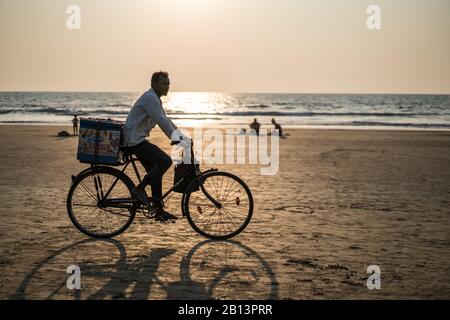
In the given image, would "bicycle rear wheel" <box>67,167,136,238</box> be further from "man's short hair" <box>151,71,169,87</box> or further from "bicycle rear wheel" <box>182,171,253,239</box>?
"man's short hair" <box>151,71,169,87</box>

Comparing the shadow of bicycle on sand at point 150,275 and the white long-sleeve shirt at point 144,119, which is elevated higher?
the white long-sleeve shirt at point 144,119

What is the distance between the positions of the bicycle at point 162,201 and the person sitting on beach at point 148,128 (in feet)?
0.47

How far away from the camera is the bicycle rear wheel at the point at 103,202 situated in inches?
268

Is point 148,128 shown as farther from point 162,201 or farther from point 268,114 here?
point 268,114

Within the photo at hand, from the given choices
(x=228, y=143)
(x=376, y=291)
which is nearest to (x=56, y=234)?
(x=376, y=291)

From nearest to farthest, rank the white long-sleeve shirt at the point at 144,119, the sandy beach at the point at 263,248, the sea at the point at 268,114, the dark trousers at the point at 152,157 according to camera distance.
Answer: the sandy beach at the point at 263,248
the white long-sleeve shirt at the point at 144,119
the dark trousers at the point at 152,157
the sea at the point at 268,114

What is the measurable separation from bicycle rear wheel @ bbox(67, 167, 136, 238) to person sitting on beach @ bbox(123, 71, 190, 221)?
212mm

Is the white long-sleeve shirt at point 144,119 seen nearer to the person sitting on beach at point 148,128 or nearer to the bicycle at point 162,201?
the person sitting on beach at point 148,128

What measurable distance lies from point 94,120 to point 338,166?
972 centimetres

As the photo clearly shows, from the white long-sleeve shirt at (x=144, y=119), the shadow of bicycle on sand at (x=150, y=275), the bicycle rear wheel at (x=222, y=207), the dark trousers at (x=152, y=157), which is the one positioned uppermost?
the white long-sleeve shirt at (x=144, y=119)

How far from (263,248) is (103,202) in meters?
2.15

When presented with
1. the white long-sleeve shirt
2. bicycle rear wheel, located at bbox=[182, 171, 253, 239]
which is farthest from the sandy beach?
the white long-sleeve shirt

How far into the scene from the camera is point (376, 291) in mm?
5051

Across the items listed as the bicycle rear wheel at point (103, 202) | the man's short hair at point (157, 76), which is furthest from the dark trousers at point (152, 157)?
the man's short hair at point (157, 76)
